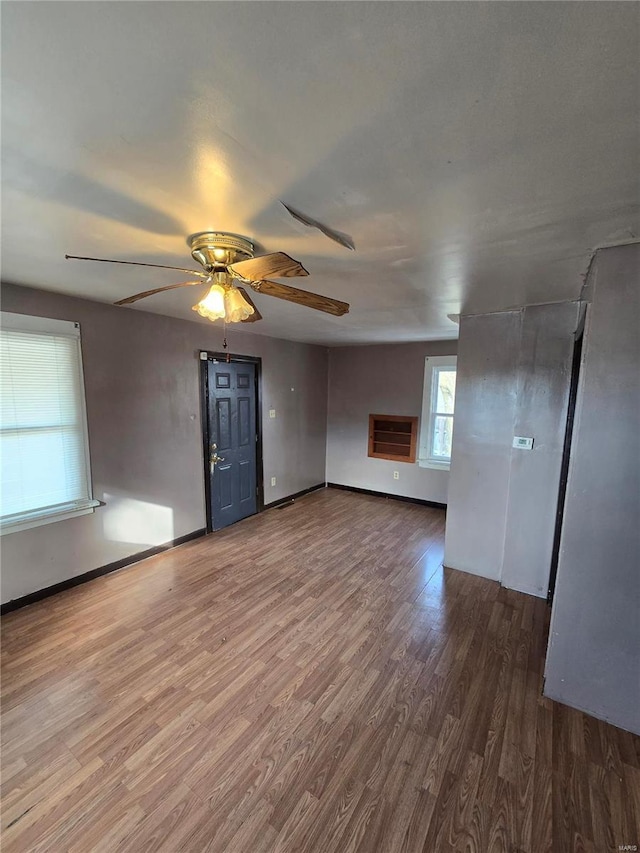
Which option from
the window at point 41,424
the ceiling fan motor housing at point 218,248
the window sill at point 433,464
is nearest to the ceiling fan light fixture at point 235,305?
the ceiling fan motor housing at point 218,248

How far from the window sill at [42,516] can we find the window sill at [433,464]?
383 centimetres

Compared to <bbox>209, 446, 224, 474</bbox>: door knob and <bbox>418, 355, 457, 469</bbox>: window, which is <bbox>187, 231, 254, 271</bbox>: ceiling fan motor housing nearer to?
<bbox>209, 446, 224, 474</bbox>: door knob

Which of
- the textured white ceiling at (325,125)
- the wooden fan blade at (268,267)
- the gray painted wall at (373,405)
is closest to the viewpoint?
the textured white ceiling at (325,125)

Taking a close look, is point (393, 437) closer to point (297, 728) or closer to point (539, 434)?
point (539, 434)

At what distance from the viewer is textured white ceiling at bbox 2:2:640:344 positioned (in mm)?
656

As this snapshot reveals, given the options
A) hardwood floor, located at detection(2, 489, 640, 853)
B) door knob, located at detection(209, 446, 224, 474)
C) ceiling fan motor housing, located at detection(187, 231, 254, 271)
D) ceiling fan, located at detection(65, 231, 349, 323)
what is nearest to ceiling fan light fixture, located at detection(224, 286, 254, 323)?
ceiling fan, located at detection(65, 231, 349, 323)

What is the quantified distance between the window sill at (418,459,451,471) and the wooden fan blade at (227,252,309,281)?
400cm

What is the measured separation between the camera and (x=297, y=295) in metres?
1.74

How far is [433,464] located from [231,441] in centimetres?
272

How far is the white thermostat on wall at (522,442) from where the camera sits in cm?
276

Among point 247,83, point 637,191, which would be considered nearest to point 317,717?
point 247,83

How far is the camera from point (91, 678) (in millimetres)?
1986

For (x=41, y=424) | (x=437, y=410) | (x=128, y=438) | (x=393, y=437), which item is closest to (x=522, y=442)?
(x=437, y=410)

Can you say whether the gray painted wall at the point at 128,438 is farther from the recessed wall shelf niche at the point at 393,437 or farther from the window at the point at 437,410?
the window at the point at 437,410
